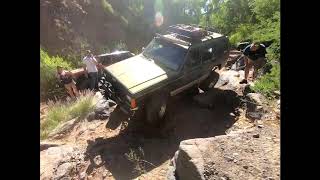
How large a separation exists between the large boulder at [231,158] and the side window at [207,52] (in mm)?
3687

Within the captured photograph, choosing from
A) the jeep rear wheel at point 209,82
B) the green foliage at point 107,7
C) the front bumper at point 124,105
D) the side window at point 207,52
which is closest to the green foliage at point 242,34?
the jeep rear wheel at point 209,82

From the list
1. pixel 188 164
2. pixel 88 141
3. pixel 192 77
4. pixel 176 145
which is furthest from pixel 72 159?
pixel 192 77

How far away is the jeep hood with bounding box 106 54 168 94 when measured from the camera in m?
7.86

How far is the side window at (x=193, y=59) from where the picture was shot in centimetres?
901

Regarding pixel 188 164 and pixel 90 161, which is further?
pixel 90 161

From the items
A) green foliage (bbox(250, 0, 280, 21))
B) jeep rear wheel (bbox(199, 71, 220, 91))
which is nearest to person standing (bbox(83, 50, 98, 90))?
jeep rear wheel (bbox(199, 71, 220, 91))

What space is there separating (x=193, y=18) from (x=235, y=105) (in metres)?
17.0

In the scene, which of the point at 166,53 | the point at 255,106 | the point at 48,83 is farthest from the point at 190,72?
the point at 48,83

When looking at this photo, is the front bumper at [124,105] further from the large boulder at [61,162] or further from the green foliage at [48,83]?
the green foliage at [48,83]

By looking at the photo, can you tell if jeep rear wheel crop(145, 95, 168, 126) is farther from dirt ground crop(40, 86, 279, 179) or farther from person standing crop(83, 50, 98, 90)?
person standing crop(83, 50, 98, 90)

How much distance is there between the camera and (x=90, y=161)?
717 centimetres

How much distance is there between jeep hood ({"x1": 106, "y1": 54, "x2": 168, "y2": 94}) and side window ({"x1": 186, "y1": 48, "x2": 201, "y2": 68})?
85cm

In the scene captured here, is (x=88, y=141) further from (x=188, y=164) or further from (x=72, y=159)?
(x=188, y=164)

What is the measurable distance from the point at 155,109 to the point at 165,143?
2.73 ft
